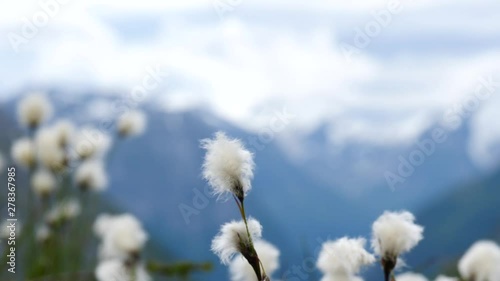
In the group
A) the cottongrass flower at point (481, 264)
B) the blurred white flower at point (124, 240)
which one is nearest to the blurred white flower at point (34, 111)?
the blurred white flower at point (124, 240)

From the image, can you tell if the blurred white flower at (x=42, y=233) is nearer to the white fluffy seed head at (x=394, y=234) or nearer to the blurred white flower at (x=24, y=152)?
the blurred white flower at (x=24, y=152)

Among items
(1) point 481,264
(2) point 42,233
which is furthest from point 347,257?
(2) point 42,233

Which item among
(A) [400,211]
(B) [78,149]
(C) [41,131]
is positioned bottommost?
(A) [400,211]

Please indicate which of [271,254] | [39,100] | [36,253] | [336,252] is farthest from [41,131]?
[336,252]

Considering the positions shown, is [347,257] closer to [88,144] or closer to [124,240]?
[124,240]

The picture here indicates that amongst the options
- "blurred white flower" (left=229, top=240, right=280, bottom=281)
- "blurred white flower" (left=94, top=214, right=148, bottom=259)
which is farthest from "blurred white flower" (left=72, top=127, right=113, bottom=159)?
"blurred white flower" (left=229, top=240, right=280, bottom=281)

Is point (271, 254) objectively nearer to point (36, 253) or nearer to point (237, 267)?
point (237, 267)
